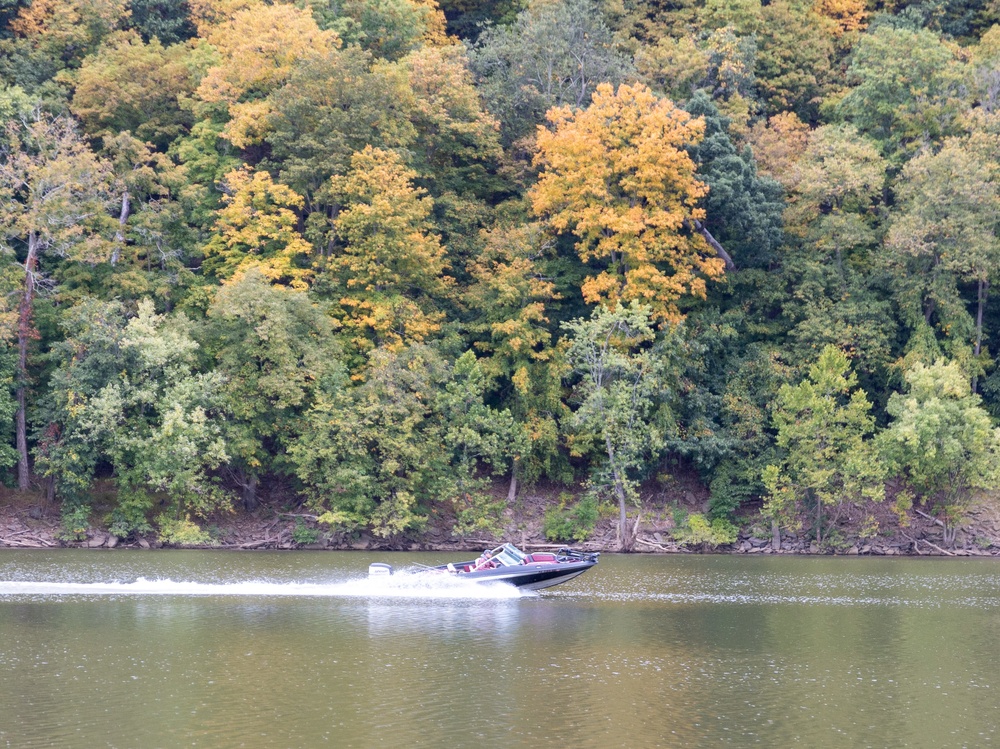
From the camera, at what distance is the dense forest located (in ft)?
173

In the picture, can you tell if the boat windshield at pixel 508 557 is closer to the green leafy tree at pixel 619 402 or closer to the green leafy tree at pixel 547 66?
the green leafy tree at pixel 619 402

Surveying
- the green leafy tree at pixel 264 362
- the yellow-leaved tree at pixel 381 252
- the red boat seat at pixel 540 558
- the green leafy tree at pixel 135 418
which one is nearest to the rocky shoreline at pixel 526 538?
the green leafy tree at pixel 135 418

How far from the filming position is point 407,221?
2254 inches

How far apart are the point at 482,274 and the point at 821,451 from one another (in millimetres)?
17147

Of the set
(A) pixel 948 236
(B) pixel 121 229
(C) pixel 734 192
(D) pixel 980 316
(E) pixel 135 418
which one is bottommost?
(E) pixel 135 418

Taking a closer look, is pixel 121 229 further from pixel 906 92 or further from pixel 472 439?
pixel 906 92

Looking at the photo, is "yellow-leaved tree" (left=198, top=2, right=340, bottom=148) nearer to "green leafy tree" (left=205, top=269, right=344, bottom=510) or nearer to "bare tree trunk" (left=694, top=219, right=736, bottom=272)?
"green leafy tree" (left=205, top=269, right=344, bottom=510)

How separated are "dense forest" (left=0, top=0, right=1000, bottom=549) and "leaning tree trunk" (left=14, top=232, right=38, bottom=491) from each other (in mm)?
164

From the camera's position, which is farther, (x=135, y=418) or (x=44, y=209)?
(x=44, y=209)

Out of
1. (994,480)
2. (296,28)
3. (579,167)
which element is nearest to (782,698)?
(994,480)

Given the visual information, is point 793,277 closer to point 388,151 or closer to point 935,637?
point 388,151

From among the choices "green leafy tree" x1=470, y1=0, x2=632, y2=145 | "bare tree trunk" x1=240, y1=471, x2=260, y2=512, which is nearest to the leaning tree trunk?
"bare tree trunk" x1=240, y1=471, x2=260, y2=512

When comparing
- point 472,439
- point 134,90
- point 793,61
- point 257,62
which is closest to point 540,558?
point 472,439

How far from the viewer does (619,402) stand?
53.8 m
